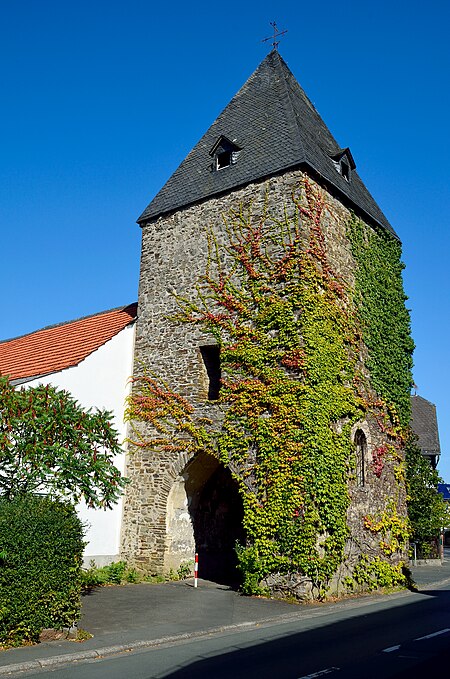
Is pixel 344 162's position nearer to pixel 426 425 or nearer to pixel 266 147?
pixel 266 147

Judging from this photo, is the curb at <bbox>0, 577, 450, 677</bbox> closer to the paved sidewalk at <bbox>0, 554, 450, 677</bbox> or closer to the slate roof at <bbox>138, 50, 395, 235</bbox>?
the paved sidewalk at <bbox>0, 554, 450, 677</bbox>

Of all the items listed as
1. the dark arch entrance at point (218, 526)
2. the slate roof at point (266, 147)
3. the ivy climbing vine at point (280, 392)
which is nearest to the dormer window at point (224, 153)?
the slate roof at point (266, 147)

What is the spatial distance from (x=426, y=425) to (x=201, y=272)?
85.6 feet

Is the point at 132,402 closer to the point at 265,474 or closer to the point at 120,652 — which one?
the point at 265,474

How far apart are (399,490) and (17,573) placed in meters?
11.6

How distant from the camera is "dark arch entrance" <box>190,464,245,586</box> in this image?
53.5ft

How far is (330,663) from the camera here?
753 cm

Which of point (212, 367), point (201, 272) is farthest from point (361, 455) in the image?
point (201, 272)

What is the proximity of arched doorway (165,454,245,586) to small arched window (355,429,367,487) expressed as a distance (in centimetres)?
328

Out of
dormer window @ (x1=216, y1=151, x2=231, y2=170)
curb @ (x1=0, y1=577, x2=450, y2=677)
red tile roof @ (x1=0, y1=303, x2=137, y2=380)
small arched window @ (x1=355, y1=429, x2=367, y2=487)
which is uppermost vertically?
dormer window @ (x1=216, y1=151, x2=231, y2=170)

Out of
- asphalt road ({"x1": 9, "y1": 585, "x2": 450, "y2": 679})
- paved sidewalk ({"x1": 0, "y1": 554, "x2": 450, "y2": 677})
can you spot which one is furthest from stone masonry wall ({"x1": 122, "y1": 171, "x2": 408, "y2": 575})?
asphalt road ({"x1": 9, "y1": 585, "x2": 450, "y2": 679})

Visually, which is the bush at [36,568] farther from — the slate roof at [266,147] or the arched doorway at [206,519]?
the slate roof at [266,147]

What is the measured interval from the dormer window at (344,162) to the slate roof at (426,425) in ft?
73.0

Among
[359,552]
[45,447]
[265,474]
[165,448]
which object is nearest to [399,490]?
[359,552]
